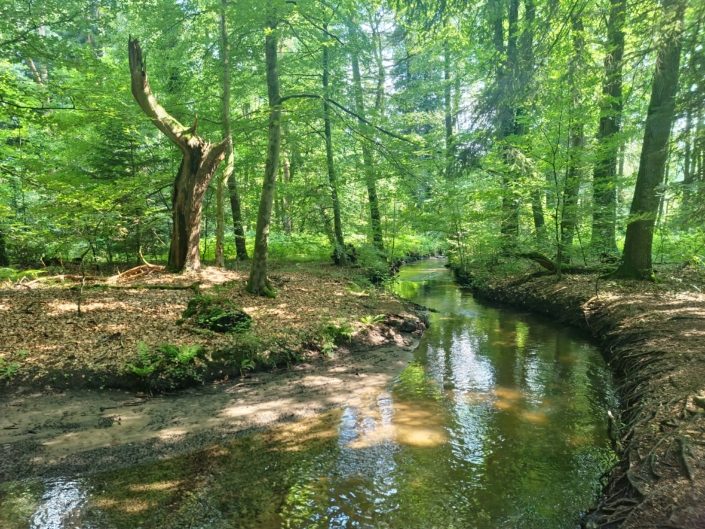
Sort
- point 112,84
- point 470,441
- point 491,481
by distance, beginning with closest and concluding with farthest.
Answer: point 491,481
point 470,441
point 112,84

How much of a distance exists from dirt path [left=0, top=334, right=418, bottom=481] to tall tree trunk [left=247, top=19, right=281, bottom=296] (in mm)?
3421

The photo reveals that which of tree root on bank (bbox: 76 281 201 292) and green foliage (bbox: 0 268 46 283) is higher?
green foliage (bbox: 0 268 46 283)

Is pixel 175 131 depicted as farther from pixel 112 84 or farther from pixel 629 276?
pixel 629 276

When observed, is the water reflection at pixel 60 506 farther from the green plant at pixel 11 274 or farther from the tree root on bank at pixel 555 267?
the tree root on bank at pixel 555 267

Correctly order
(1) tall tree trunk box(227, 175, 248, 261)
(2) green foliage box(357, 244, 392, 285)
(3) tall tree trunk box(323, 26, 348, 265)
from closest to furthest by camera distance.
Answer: (3) tall tree trunk box(323, 26, 348, 265) < (1) tall tree trunk box(227, 175, 248, 261) < (2) green foliage box(357, 244, 392, 285)

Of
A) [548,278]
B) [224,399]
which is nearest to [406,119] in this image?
[548,278]

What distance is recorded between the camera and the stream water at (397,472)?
3824 mm

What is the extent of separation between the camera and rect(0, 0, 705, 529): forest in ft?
13.8

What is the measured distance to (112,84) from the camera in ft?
33.7

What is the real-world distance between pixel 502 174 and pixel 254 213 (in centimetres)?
1055

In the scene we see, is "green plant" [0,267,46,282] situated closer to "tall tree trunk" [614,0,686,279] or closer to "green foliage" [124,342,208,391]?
"green foliage" [124,342,208,391]

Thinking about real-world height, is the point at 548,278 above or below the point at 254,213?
below

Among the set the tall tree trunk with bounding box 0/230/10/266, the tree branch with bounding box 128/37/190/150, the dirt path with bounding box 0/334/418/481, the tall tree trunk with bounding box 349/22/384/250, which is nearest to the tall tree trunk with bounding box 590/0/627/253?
the tall tree trunk with bounding box 349/22/384/250

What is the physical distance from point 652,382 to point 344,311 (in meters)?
6.05
